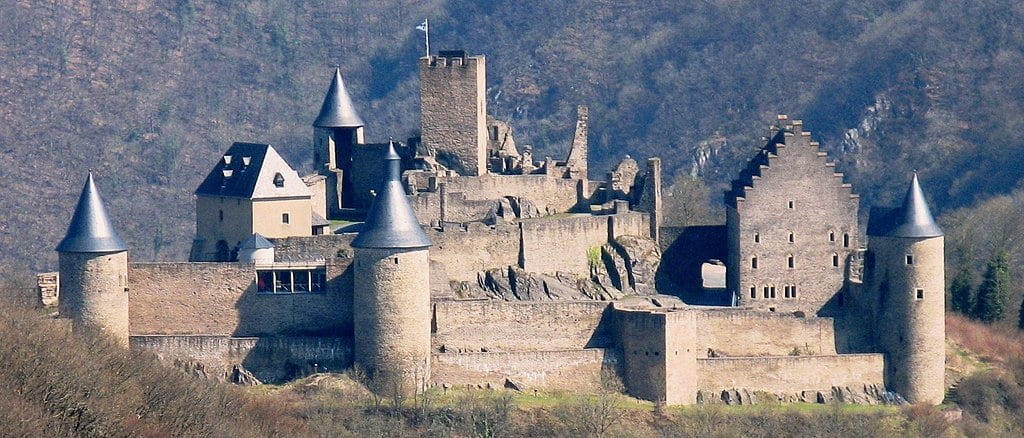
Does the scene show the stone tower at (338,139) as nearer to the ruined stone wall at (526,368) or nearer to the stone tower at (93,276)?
the ruined stone wall at (526,368)

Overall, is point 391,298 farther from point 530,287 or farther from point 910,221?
point 910,221

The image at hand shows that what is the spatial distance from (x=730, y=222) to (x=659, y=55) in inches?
2048

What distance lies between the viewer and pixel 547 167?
85750mm

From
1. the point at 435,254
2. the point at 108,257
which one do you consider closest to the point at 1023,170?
the point at 435,254

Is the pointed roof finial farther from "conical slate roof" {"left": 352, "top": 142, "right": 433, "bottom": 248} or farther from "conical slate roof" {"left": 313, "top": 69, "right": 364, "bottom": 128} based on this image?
"conical slate roof" {"left": 313, "top": 69, "right": 364, "bottom": 128}

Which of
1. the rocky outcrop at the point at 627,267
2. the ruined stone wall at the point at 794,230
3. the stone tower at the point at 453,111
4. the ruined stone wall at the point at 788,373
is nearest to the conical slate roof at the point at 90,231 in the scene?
the stone tower at the point at 453,111

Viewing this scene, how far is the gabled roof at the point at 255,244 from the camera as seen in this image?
7701 cm

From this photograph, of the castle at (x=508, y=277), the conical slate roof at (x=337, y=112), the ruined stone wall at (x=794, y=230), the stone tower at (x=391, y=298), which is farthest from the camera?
the conical slate roof at (x=337, y=112)

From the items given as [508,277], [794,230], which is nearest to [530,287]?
[508,277]

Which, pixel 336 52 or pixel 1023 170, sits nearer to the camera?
pixel 1023 170

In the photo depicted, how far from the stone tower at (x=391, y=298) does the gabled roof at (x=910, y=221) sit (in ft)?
36.9

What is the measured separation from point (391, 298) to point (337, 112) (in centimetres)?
1261

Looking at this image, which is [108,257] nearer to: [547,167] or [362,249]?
[362,249]

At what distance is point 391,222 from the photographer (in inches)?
2926
